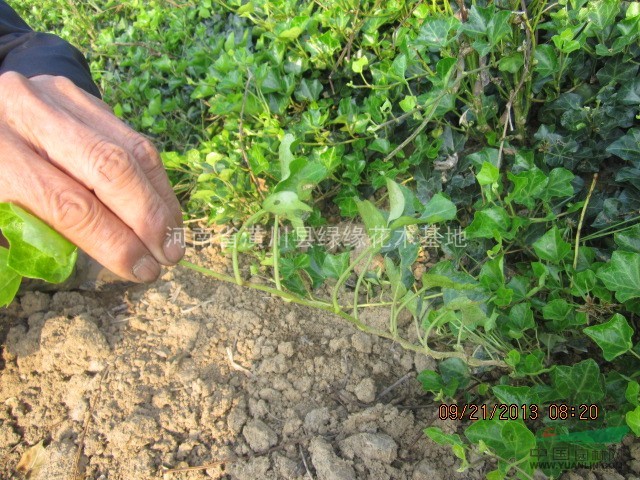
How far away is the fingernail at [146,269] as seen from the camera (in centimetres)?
105

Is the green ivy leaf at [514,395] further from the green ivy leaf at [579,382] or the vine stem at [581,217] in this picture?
the vine stem at [581,217]

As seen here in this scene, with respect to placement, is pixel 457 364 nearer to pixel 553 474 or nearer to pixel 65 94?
pixel 553 474

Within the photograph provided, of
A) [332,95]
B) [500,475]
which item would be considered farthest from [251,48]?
[500,475]

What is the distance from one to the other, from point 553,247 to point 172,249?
81cm

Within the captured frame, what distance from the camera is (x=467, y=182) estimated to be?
1389mm

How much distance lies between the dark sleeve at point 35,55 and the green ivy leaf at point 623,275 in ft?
4.63

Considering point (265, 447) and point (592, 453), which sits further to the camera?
point (265, 447)

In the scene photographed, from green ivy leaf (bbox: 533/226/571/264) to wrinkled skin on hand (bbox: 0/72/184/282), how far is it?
0.78 metres

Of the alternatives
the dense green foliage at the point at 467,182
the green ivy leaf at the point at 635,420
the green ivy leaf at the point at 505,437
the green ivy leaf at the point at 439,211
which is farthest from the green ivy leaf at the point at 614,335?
the green ivy leaf at the point at 439,211

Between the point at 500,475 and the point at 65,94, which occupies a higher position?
the point at 65,94

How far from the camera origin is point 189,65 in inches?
78.3

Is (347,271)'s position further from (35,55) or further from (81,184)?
(35,55)

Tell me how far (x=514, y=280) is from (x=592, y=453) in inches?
14.8

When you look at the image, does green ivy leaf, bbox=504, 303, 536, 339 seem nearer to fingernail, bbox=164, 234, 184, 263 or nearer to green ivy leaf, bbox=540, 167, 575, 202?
green ivy leaf, bbox=540, 167, 575, 202
